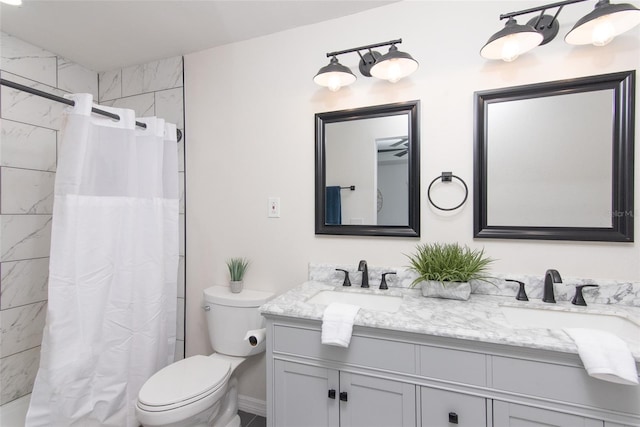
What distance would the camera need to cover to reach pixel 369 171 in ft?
5.51

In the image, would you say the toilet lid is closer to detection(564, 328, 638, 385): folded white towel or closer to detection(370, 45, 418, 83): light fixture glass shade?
detection(564, 328, 638, 385): folded white towel

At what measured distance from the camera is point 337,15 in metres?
1.72

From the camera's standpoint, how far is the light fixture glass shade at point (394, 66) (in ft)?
4.71

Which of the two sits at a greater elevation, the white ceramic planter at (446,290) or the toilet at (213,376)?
the white ceramic planter at (446,290)

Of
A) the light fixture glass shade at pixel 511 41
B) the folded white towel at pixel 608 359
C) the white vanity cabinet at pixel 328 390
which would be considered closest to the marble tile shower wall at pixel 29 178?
the white vanity cabinet at pixel 328 390

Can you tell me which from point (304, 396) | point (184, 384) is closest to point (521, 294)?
point (304, 396)

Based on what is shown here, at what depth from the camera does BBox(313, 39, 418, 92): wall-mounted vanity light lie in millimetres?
1451

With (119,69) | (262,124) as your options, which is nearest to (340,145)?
(262,124)

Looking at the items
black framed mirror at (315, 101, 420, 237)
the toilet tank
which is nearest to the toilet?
the toilet tank

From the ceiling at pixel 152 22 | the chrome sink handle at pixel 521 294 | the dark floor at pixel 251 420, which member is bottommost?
the dark floor at pixel 251 420

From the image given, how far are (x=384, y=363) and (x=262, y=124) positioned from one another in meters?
1.47

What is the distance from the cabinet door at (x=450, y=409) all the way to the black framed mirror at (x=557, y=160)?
28.7 inches

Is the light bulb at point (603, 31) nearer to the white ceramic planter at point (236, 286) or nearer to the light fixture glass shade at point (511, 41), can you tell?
the light fixture glass shade at point (511, 41)

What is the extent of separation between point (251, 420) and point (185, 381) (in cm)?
65
